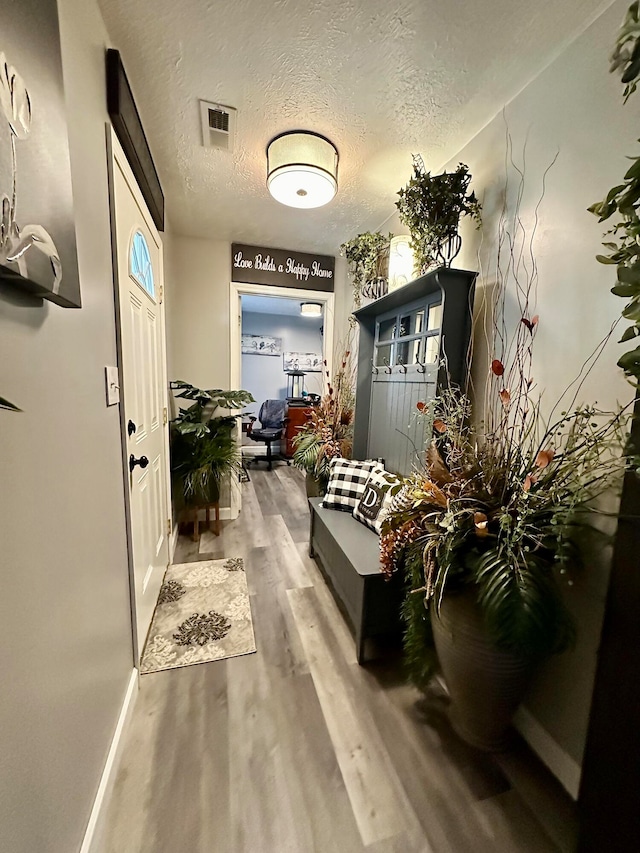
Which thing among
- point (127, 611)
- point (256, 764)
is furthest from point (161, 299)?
point (256, 764)

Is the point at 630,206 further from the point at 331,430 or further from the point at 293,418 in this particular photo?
the point at 293,418

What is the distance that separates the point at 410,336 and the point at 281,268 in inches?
67.5

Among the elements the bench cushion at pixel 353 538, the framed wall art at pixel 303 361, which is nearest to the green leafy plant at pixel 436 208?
the bench cushion at pixel 353 538

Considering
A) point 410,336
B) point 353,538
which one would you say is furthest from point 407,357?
point 353,538

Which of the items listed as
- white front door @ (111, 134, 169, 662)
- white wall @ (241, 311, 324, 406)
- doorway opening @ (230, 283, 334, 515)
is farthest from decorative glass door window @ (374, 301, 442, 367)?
white wall @ (241, 311, 324, 406)

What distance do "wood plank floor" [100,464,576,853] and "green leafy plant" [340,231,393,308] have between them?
235 cm

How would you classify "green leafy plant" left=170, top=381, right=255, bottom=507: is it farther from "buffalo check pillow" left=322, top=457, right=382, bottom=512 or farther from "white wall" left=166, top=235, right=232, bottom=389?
"buffalo check pillow" left=322, top=457, right=382, bottom=512

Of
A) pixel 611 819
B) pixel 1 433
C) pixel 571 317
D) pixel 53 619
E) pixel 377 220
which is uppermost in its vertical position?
pixel 377 220

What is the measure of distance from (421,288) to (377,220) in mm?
1163

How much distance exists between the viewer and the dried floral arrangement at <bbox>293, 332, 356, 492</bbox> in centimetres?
287

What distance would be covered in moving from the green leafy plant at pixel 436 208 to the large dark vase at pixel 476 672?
1.54 metres

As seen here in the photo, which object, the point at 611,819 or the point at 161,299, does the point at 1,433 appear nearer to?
the point at 611,819

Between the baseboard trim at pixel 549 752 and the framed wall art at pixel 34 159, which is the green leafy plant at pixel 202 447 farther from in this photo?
the baseboard trim at pixel 549 752

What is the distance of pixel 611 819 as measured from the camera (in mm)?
821
